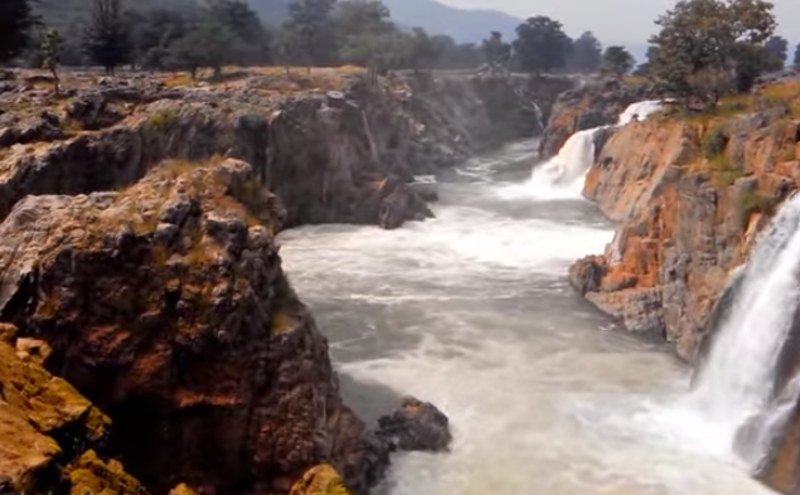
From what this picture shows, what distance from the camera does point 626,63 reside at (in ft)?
383

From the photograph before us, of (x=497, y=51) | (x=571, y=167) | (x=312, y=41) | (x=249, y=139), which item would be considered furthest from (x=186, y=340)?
(x=497, y=51)

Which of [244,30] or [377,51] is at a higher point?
[244,30]

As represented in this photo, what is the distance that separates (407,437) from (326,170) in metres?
33.8

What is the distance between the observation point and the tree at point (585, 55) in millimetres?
179075

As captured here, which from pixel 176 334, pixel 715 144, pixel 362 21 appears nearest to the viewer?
pixel 176 334

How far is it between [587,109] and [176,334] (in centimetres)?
6797

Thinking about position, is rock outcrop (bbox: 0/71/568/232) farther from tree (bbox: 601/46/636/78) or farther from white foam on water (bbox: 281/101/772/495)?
tree (bbox: 601/46/636/78)

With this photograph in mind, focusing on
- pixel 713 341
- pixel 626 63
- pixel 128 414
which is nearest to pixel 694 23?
pixel 713 341

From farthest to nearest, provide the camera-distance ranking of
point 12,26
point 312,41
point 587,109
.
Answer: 1. point 312,41
2. point 587,109
3. point 12,26

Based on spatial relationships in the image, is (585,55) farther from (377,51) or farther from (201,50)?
(201,50)

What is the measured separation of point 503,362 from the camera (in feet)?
102

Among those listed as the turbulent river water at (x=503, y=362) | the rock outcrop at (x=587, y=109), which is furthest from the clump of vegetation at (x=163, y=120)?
the rock outcrop at (x=587, y=109)

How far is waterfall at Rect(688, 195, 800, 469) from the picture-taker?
946 inches

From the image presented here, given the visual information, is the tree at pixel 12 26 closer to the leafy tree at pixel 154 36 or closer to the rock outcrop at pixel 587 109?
the leafy tree at pixel 154 36
